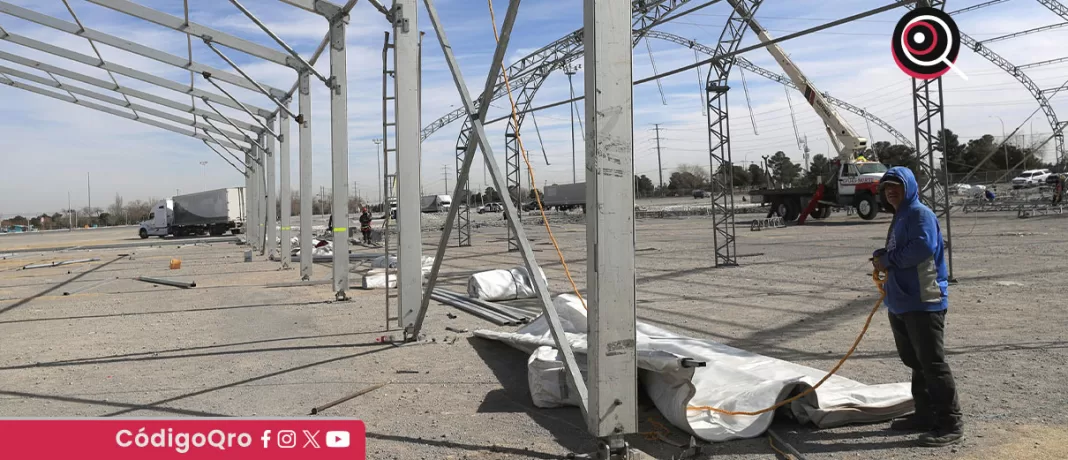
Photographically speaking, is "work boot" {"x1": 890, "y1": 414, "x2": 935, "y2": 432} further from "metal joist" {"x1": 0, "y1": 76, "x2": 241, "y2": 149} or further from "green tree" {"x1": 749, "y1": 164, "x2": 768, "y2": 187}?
"green tree" {"x1": 749, "y1": 164, "x2": 768, "y2": 187}

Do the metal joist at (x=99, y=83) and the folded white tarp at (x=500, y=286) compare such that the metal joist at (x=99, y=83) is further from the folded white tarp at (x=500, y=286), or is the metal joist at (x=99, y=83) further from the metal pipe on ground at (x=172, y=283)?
the folded white tarp at (x=500, y=286)

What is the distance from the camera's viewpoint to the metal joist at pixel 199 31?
39.6ft

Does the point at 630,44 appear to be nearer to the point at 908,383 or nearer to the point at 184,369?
the point at 908,383

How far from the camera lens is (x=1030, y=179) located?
55.1 metres

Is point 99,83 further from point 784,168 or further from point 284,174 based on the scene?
point 784,168

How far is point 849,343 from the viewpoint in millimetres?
7660

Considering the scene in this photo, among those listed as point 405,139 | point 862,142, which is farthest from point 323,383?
point 862,142

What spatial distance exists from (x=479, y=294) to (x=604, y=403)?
8.10m

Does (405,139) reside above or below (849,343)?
above

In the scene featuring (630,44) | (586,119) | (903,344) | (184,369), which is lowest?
(184,369)

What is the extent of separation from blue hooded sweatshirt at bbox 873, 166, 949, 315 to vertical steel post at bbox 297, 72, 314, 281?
13128mm

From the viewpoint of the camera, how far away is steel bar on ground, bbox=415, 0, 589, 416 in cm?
478

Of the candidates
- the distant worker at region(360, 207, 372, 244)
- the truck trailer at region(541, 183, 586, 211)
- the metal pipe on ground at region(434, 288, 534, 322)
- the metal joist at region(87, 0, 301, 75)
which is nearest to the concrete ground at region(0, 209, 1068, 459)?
the metal pipe on ground at region(434, 288, 534, 322)

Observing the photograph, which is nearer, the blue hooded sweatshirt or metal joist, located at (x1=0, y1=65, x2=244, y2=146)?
the blue hooded sweatshirt
